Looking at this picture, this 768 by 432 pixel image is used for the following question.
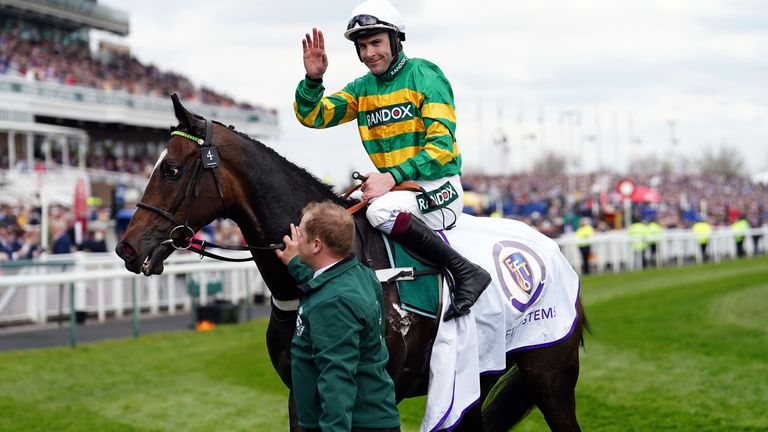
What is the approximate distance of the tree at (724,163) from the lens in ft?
274

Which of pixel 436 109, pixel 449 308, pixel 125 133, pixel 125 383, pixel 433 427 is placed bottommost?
pixel 125 383

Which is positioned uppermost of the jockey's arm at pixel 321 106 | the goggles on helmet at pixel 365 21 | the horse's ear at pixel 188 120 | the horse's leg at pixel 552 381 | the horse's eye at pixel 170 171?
the goggles on helmet at pixel 365 21

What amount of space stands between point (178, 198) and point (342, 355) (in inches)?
43.2

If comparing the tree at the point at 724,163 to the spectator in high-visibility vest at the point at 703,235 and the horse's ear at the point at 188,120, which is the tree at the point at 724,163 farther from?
the horse's ear at the point at 188,120

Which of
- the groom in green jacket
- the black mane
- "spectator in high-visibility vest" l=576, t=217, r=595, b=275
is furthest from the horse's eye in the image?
"spectator in high-visibility vest" l=576, t=217, r=595, b=275

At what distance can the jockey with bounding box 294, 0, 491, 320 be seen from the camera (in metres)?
3.62

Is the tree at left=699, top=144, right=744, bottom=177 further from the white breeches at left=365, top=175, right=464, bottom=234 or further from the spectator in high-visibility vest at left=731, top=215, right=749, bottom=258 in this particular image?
the white breeches at left=365, top=175, right=464, bottom=234

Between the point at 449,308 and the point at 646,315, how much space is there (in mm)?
9046

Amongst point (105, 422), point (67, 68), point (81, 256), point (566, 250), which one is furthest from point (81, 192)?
point (67, 68)

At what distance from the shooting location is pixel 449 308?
366 centimetres

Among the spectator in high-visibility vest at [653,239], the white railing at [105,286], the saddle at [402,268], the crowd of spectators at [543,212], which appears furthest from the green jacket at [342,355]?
the spectator in high-visibility vest at [653,239]

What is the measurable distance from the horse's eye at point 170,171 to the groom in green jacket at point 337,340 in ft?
2.42

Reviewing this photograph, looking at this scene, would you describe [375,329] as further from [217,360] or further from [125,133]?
[125,133]

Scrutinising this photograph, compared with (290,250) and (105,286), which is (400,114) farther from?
(105,286)
